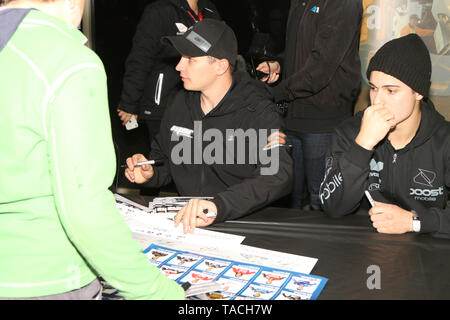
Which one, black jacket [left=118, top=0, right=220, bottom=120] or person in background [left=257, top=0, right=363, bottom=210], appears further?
black jacket [left=118, top=0, right=220, bottom=120]

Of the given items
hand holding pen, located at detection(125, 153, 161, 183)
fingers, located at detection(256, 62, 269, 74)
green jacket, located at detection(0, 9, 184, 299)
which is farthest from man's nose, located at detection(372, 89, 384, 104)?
green jacket, located at detection(0, 9, 184, 299)

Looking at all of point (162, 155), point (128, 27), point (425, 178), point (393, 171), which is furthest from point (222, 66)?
point (128, 27)

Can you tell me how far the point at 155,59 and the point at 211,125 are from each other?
3.37 ft

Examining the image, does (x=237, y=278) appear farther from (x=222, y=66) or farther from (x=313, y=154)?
(x=313, y=154)

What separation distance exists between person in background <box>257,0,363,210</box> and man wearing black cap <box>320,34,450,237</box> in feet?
2.20

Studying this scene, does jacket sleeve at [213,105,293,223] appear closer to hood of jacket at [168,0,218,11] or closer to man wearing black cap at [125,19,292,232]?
man wearing black cap at [125,19,292,232]

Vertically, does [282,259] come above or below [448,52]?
A: below

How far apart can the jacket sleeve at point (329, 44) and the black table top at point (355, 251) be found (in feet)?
3.33

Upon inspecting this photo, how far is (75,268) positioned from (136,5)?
3.57 m

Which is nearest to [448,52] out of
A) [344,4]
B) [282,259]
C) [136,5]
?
[344,4]

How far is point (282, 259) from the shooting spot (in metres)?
1.29

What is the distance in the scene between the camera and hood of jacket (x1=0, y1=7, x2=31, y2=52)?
0.75m

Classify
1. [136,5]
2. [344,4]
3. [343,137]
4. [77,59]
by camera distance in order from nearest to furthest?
[77,59]
[343,137]
[344,4]
[136,5]

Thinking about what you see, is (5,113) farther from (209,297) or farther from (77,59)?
(209,297)
